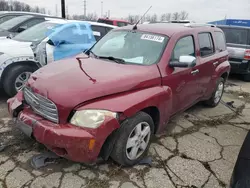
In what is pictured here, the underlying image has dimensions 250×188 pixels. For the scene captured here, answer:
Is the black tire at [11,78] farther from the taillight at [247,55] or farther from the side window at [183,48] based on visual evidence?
the taillight at [247,55]

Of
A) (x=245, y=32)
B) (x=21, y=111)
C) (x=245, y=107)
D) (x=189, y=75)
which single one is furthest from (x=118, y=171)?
(x=245, y=32)

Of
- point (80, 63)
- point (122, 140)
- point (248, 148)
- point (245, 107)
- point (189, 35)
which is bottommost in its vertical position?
point (245, 107)

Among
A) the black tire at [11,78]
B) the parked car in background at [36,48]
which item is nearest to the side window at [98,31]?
the parked car in background at [36,48]

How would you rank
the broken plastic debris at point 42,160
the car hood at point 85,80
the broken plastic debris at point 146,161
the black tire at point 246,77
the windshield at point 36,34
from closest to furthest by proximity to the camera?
1. the car hood at point 85,80
2. the broken plastic debris at point 42,160
3. the broken plastic debris at point 146,161
4. the windshield at point 36,34
5. the black tire at point 246,77

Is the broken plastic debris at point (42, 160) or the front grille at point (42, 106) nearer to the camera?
the front grille at point (42, 106)

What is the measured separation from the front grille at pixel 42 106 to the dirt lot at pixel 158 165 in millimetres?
686

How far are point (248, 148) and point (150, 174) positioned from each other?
1.15 meters

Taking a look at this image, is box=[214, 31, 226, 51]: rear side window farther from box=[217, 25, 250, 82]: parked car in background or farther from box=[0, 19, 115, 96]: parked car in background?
box=[217, 25, 250, 82]: parked car in background

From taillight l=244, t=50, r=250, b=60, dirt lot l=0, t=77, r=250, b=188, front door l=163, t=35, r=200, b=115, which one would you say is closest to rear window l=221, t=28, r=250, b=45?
taillight l=244, t=50, r=250, b=60

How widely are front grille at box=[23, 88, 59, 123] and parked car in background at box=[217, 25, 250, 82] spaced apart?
7.08 metres

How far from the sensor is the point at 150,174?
2.87 metres

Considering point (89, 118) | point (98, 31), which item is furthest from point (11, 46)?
point (89, 118)

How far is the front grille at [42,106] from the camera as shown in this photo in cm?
250

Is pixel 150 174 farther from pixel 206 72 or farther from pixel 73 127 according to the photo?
pixel 206 72
